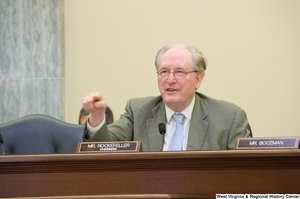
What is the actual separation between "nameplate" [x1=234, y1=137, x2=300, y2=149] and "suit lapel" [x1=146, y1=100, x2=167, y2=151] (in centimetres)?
75

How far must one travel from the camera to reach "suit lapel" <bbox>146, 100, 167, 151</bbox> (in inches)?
83.0

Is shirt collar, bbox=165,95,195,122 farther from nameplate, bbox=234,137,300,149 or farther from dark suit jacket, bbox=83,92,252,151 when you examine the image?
nameplate, bbox=234,137,300,149

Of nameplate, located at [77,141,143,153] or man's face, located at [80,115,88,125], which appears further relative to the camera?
man's face, located at [80,115,88,125]

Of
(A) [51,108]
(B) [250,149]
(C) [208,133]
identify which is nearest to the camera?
(B) [250,149]

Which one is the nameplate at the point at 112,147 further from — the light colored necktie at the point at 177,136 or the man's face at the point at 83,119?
the man's face at the point at 83,119

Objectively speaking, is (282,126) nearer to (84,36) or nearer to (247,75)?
(247,75)

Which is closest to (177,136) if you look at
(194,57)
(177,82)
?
(177,82)

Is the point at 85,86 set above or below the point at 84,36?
below

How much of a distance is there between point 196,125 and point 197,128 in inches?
0.8

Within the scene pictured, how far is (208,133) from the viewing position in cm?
213

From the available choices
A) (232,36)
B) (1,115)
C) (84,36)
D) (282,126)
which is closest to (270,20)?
(232,36)

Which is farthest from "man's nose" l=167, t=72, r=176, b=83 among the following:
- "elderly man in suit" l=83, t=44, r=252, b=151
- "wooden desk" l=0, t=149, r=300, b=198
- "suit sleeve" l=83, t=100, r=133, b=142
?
"wooden desk" l=0, t=149, r=300, b=198

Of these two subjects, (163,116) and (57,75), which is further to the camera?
(57,75)

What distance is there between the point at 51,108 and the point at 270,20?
7.39 ft
